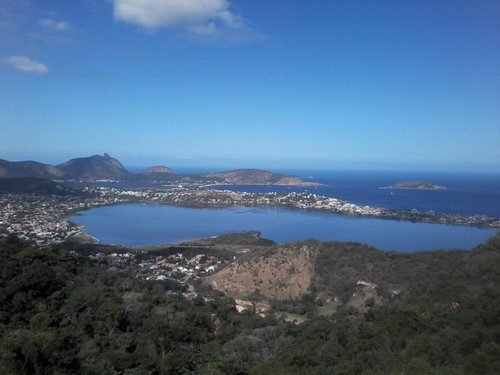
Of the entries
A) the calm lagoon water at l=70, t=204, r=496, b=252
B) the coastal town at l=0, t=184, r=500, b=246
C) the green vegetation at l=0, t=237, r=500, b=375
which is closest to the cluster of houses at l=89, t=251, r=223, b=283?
the green vegetation at l=0, t=237, r=500, b=375

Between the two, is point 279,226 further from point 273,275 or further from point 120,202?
point 120,202

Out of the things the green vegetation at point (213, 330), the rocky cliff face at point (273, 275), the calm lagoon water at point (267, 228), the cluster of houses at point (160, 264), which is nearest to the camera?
the green vegetation at point (213, 330)

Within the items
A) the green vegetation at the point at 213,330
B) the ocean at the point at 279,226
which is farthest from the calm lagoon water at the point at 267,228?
the green vegetation at the point at 213,330

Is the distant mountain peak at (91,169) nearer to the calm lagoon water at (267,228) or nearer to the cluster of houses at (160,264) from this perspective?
the calm lagoon water at (267,228)

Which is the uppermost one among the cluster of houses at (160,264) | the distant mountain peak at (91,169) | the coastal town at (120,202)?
the distant mountain peak at (91,169)

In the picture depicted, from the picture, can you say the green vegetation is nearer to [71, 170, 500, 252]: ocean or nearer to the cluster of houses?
the cluster of houses
